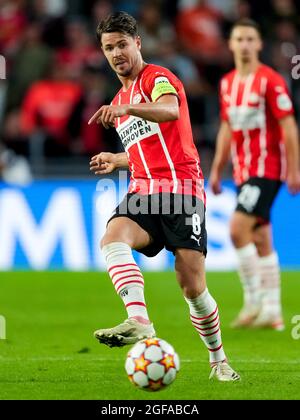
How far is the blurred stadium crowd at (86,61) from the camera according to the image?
15266 mm

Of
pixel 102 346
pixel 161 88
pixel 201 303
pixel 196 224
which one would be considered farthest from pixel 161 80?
pixel 102 346

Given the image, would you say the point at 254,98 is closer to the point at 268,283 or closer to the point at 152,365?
the point at 268,283

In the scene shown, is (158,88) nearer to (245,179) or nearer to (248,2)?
(245,179)

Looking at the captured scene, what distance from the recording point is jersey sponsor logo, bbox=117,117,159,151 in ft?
21.9

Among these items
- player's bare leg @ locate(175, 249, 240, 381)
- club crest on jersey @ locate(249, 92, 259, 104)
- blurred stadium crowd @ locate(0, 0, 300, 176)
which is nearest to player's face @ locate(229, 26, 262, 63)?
club crest on jersey @ locate(249, 92, 259, 104)

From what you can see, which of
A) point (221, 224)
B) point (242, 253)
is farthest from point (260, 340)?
point (221, 224)

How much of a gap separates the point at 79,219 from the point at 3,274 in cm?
120

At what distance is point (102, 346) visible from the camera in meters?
8.69

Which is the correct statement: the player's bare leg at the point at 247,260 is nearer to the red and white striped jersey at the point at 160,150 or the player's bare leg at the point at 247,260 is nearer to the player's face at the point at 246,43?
the player's face at the point at 246,43

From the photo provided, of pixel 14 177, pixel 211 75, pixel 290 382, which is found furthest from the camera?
pixel 211 75

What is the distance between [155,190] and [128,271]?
2.00 ft

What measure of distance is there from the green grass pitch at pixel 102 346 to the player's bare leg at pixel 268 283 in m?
0.17

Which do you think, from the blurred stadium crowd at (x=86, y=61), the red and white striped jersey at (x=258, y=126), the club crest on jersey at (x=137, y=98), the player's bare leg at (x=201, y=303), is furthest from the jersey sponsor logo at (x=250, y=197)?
the blurred stadium crowd at (x=86, y=61)

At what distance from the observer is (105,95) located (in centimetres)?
1523
